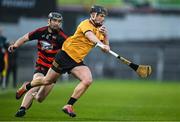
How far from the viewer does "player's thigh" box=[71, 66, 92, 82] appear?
15.6 m

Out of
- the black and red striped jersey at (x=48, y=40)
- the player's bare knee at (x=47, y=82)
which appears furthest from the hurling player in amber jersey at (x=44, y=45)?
the player's bare knee at (x=47, y=82)

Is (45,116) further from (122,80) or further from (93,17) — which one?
(122,80)

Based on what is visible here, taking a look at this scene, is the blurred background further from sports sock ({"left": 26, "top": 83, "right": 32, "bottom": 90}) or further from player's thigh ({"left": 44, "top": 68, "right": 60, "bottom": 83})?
player's thigh ({"left": 44, "top": 68, "right": 60, "bottom": 83})

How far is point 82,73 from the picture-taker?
51.5 ft

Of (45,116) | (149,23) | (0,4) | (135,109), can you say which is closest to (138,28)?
(149,23)

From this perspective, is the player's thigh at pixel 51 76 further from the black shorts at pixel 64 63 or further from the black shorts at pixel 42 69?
the black shorts at pixel 42 69

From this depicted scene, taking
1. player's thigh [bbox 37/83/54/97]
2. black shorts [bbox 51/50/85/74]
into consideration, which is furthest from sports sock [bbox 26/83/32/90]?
black shorts [bbox 51/50/85/74]

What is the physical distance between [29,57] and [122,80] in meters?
7.90

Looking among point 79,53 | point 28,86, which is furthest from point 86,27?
point 28,86

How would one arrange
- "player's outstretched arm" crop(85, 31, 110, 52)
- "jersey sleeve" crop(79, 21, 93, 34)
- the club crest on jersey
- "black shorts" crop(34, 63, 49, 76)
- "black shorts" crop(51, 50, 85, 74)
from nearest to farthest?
"player's outstretched arm" crop(85, 31, 110, 52), "jersey sleeve" crop(79, 21, 93, 34), "black shorts" crop(51, 50, 85, 74), the club crest on jersey, "black shorts" crop(34, 63, 49, 76)

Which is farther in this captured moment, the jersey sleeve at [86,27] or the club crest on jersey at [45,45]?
the club crest on jersey at [45,45]

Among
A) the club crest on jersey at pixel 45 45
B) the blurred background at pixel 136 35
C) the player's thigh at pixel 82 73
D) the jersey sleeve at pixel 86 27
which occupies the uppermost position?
the jersey sleeve at pixel 86 27

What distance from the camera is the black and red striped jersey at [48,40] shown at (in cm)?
1641

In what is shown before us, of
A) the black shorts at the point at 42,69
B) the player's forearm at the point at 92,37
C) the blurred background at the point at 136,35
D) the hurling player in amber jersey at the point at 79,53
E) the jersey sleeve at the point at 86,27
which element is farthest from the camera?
the blurred background at the point at 136,35
